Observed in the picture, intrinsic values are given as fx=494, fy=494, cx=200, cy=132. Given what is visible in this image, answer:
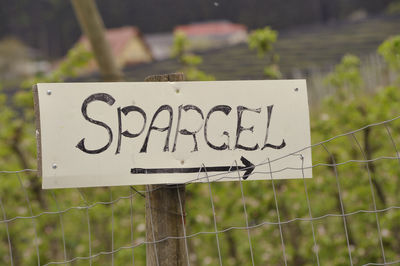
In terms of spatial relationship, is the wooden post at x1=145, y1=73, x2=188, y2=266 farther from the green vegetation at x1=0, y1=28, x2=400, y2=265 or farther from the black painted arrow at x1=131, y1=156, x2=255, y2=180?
the green vegetation at x1=0, y1=28, x2=400, y2=265

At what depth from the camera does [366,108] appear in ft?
9.48

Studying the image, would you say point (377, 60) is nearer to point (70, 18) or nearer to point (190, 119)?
point (190, 119)

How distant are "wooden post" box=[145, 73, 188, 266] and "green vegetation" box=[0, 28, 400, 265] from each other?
1.53m

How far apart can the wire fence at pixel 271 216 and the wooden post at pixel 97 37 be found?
76 centimetres

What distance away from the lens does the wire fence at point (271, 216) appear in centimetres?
278

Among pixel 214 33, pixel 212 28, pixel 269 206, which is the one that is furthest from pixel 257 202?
pixel 214 33

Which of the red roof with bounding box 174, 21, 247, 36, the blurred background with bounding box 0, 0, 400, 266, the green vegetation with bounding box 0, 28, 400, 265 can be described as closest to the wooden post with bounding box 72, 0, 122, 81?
the blurred background with bounding box 0, 0, 400, 266

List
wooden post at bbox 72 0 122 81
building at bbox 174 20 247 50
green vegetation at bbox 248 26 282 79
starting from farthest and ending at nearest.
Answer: building at bbox 174 20 247 50, wooden post at bbox 72 0 122 81, green vegetation at bbox 248 26 282 79

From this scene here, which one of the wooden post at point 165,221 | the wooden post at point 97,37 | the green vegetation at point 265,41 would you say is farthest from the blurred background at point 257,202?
the wooden post at point 165,221

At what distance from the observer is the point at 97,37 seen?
3.06 m

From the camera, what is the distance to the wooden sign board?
102cm

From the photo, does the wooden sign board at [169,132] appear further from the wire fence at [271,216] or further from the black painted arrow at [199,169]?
the wire fence at [271,216]

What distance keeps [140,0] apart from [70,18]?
2.96 metres

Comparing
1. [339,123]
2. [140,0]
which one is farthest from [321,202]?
[140,0]
